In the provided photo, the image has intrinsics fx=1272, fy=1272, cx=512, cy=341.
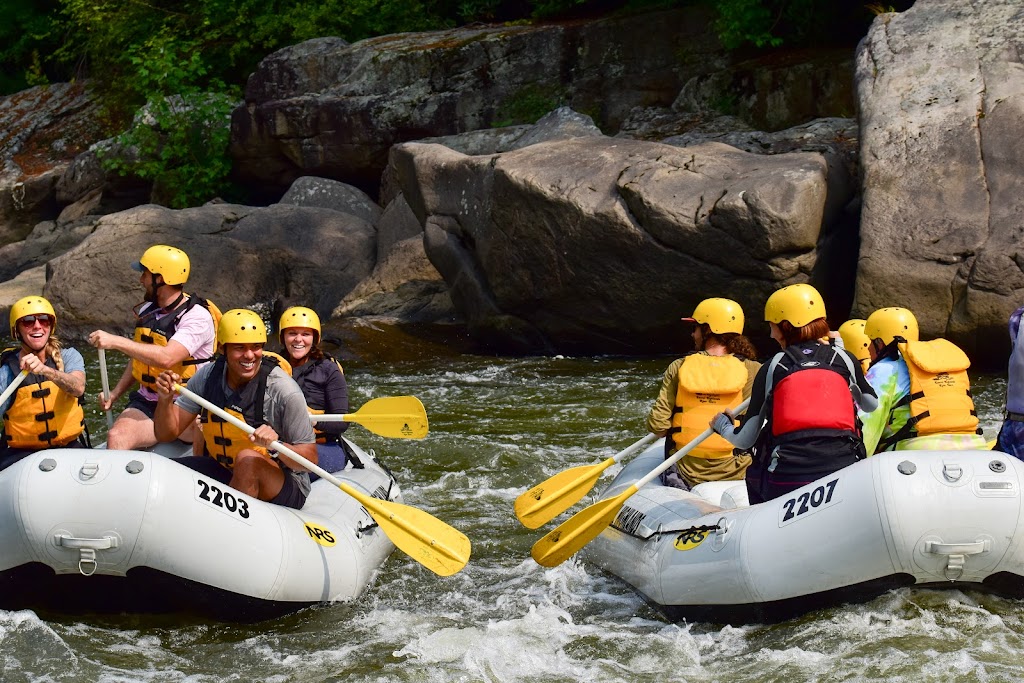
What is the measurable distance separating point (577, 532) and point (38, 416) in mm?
2429

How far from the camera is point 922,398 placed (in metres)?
5.36

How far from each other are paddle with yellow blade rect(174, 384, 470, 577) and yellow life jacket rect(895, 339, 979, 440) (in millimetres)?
1983

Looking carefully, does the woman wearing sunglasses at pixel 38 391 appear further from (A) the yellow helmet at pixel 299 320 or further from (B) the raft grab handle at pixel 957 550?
(B) the raft grab handle at pixel 957 550

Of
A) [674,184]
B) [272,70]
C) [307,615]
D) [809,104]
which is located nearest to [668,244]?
[674,184]

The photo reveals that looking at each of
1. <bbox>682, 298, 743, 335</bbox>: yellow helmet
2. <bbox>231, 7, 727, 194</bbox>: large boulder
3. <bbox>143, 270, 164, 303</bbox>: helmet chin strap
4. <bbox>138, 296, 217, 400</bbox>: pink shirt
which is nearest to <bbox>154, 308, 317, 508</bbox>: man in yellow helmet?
<bbox>138, 296, 217, 400</bbox>: pink shirt

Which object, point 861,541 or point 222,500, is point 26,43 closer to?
point 222,500

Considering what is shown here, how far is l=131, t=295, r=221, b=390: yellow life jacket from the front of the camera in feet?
19.1

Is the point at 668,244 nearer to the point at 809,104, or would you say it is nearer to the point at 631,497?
the point at 809,104

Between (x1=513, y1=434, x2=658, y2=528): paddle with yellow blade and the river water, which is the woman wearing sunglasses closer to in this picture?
the river water

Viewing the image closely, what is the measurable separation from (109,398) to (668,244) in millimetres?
5389

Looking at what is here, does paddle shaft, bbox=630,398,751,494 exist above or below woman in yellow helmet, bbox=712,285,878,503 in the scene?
below

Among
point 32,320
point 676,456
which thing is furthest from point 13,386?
point 676,456

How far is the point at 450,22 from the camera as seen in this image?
18656mm

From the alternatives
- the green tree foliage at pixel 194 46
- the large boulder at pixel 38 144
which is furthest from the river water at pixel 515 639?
the large boulder at pixel 38 144
